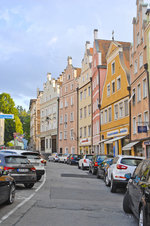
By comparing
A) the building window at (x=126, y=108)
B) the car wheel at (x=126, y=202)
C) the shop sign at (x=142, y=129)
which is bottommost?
the car wheel at (x=126, y=202)

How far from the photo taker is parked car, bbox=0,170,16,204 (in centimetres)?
871

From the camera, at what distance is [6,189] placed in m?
9.13

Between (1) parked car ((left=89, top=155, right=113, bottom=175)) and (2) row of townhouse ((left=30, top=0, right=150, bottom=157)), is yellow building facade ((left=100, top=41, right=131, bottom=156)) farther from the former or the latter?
(1) parked car ((left=89, top=155, right=113, bottom=175))

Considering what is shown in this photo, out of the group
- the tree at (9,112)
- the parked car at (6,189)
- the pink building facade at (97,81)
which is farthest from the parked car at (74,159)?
the tree at (9,112)

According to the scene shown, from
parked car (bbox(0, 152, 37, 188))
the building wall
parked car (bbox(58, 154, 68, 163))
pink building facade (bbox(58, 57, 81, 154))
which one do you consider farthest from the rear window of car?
the building wall

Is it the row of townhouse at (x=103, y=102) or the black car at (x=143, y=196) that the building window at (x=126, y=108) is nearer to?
the row of townhouse at (x=103, y=102)

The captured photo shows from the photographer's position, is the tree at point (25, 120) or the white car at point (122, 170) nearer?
the white car at point (122, 170)

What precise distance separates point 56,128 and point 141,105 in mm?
40100

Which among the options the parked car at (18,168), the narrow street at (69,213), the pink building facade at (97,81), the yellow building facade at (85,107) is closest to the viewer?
the narrow street at (69,213)

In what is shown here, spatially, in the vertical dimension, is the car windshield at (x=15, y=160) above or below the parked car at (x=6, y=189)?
above

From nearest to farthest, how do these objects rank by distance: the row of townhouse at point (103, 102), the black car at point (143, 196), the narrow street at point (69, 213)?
the black car at point (143, 196), the narrow street at point (69, 213), the row of townhouse at point (103, 102)

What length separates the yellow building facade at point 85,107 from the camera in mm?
53022

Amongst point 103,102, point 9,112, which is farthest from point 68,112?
point 103,102

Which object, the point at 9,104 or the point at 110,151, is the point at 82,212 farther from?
the point at 9,104
